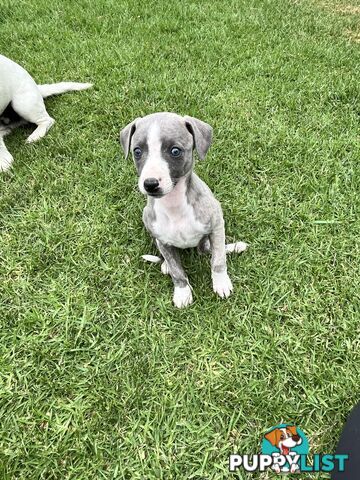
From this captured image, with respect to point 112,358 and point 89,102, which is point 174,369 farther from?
point 89,102

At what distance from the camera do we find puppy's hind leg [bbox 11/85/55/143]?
14.4ft

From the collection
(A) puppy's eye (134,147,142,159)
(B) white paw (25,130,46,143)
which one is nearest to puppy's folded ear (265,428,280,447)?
(A) puppy's eye (134,147,142,159)

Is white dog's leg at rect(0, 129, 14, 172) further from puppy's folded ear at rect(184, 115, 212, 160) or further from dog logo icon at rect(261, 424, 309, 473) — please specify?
dog logo icon at rect(261, 424, 309, 473)

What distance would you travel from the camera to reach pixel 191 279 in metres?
3.12

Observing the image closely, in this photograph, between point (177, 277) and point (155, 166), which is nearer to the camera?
point (155, 166)

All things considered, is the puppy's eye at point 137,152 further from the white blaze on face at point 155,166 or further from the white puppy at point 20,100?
the white puppy at point 20,100

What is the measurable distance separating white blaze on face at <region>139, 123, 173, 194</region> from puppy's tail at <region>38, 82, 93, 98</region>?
3035 millimetres

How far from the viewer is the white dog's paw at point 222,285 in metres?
2.93

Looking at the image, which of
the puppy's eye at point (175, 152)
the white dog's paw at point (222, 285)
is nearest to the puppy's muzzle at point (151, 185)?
the puppy's eye at point (175, 152)

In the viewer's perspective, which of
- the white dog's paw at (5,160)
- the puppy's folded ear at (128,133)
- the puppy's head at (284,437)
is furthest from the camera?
the white dog's paw at (5,160)

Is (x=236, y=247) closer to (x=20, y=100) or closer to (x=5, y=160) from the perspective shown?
(x=5, y=160)

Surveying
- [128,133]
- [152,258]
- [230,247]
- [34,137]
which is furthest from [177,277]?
[34,137]

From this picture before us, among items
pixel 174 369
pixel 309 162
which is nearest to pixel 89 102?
pixel 309 162

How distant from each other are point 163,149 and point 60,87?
3.18 meters
